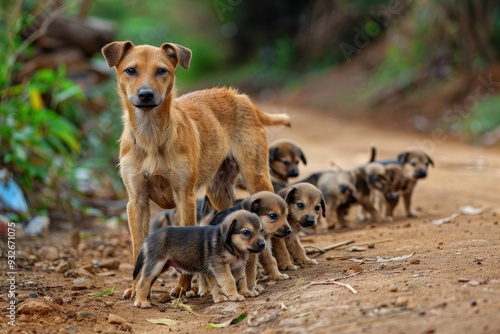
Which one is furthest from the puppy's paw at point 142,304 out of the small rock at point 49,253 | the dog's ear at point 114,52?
the small rock at point 49,253

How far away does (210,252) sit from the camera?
251 inches

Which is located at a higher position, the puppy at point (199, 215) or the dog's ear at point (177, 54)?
the dog's ear at point (177, 54)

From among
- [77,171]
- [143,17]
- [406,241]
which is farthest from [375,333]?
[143,17]

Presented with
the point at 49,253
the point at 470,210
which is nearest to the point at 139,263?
the point at 49,253

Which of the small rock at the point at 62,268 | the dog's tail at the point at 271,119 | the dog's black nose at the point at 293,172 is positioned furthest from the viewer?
the dog's black nose at the point at 293,172

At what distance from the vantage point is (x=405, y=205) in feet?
34.5

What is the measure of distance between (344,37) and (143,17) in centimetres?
1453

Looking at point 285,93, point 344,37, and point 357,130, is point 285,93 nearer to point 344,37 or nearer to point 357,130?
point 344,37

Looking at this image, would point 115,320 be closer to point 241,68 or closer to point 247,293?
point 247,293

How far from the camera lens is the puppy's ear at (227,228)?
20.6 feet

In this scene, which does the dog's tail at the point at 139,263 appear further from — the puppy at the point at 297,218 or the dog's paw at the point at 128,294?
the puppy at the point at 297,218

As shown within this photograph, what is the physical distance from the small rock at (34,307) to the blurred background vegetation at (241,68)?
13.9 feet

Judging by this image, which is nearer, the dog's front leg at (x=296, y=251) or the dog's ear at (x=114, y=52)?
the dog's ear at (x=114, y=52)

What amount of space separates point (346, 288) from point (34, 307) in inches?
93.6
